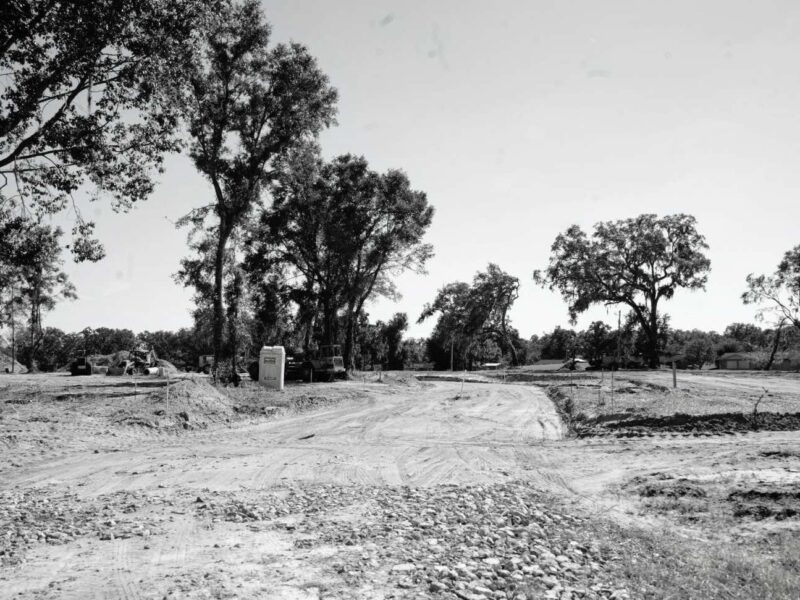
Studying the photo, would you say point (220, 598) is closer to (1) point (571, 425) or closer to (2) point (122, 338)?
(1) point (571, 425)

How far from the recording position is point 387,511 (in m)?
7.70

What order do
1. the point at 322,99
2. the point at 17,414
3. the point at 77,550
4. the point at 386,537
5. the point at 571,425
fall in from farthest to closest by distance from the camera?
1. the point at 322,99
2. the point at 571,425
3. the point at 17,414
4. the point at 386,537
5. the point at 77,550

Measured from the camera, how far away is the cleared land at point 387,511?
213 inches

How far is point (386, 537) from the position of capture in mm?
6613

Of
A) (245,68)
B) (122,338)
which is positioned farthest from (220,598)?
(122,338)

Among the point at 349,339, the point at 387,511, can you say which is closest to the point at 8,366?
the point at 349,339

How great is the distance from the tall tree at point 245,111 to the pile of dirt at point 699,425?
17.3m

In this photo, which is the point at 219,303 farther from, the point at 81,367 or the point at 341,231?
the point at 81,367

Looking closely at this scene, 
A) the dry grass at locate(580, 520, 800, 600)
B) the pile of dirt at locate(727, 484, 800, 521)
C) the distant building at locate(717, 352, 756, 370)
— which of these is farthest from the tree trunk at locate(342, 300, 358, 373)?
the distant building at locate(717, 352, 756, 370)

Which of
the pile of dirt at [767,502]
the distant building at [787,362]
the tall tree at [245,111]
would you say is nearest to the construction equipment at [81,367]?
the tall tree at [245,111]

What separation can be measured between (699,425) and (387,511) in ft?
36.4

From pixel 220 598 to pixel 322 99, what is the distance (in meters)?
26.7

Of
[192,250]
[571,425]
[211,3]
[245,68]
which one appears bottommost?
[571,425]

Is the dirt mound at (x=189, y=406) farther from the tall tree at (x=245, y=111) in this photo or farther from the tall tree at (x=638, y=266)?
the tall tree at (x=638, y=266)
